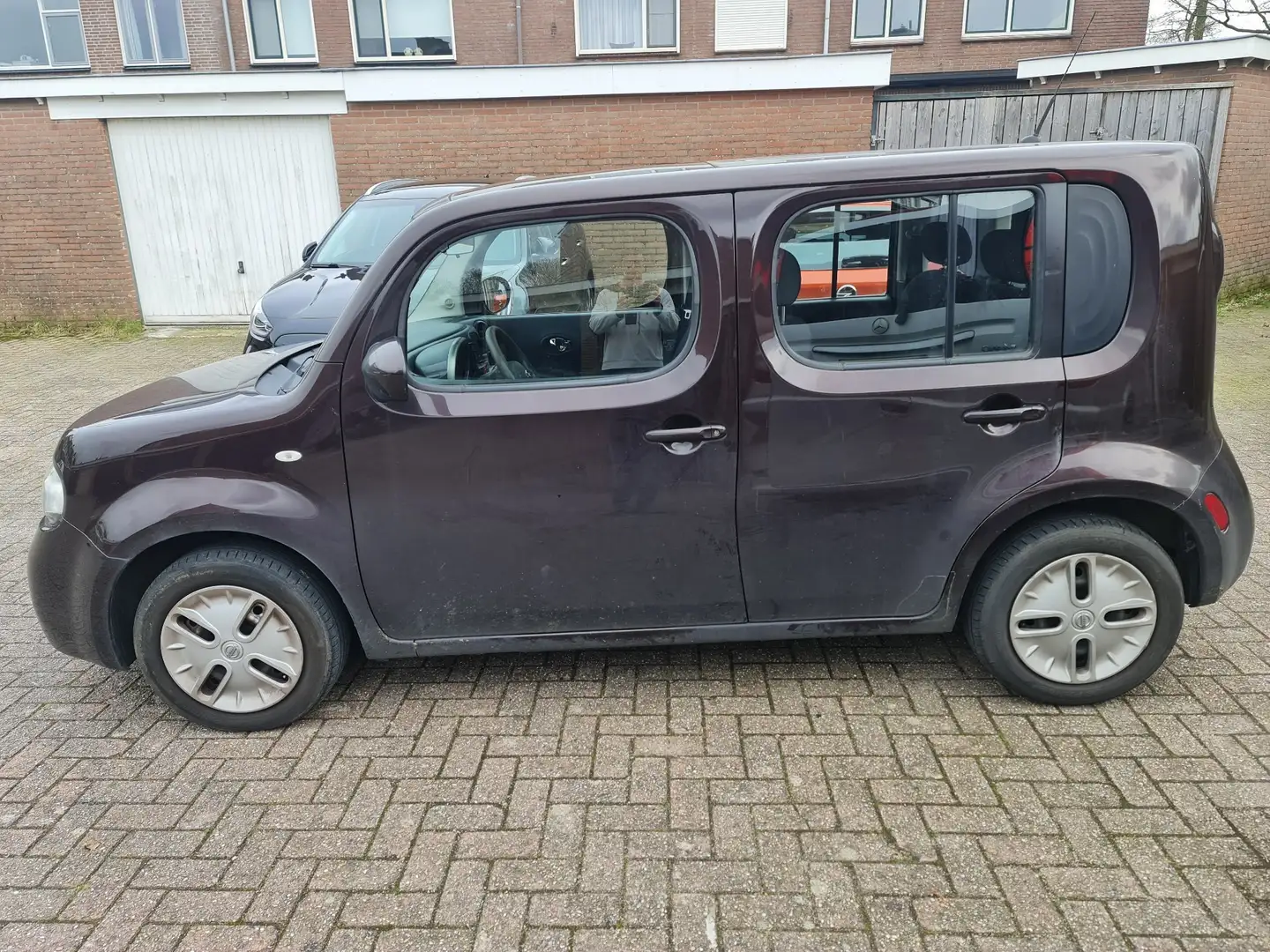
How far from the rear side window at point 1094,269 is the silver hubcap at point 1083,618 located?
0.74 metres

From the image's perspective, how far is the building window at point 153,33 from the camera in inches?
683

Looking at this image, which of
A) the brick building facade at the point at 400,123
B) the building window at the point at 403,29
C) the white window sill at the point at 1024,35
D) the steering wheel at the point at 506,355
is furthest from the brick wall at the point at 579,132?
the white window sill at the point at 1024,35

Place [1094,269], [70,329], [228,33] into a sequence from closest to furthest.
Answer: [1094,269], [70,329], [228,33]

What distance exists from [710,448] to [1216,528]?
1739 millimetres

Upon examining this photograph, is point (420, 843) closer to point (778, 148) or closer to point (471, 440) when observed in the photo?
point (471, 440)

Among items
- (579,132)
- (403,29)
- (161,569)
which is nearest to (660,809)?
(161,569)

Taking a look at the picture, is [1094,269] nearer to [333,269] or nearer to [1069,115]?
[333,269]

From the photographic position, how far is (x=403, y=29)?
17.7 m

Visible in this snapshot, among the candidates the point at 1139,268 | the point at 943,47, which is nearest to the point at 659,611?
the point at 1139,268

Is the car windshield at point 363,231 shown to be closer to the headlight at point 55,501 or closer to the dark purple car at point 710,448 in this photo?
the headlight at point 55,501

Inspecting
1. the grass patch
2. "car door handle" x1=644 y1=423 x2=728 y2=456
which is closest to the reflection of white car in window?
"car door handle" x1=644 y1=423 x2=728 y2=456

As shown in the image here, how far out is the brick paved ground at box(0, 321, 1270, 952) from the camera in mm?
2334

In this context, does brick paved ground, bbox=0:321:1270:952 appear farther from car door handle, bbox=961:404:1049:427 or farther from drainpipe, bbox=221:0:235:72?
drainpipe, bbox=221:0:235:72

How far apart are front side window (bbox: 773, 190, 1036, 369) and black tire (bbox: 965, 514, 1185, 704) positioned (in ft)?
2.11
